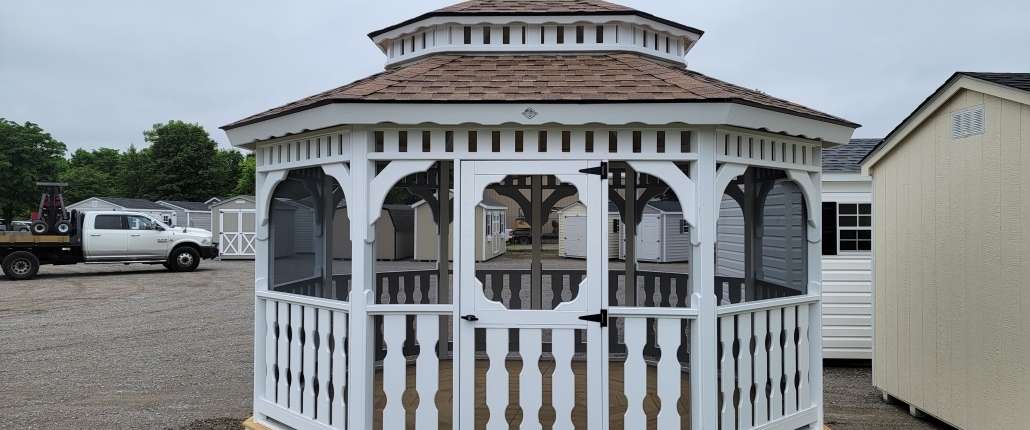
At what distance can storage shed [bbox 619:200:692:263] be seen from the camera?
2341cm

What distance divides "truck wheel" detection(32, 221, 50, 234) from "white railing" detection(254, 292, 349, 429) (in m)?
15.8

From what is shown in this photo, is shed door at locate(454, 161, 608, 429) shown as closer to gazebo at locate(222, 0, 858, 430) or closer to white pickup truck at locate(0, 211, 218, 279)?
gazebo at locate(222, 0, 858, 430)

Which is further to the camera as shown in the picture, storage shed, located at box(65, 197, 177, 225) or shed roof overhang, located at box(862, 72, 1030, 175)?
storage shed, located at box(65, 197, 177, 225)

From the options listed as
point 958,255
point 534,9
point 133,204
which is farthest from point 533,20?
point 133,204

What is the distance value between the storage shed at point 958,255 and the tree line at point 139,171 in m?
44.5

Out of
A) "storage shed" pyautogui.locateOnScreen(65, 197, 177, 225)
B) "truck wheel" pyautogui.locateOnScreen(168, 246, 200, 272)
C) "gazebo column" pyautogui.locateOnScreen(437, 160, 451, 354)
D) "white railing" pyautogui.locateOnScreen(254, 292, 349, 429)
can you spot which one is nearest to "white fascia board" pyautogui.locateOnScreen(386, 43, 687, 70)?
"gazebo column" pyautogui.locateOnScreen(437, 160, 451, 354)

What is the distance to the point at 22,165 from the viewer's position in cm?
3978

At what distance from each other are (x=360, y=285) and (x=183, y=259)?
17764 mm

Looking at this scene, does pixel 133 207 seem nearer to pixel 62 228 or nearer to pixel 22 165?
pixel 62 228

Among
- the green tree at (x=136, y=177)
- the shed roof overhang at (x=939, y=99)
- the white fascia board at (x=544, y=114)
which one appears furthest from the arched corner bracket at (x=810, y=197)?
the green tree at (x=136, y=177)

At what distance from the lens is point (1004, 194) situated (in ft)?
15.4

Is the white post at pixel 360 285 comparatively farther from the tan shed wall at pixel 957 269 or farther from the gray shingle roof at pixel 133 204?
the gray shingle roof at pixel 133 204

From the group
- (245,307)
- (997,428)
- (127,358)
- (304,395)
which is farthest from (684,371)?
(245,307)

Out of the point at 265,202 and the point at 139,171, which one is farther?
the point at 139,171
